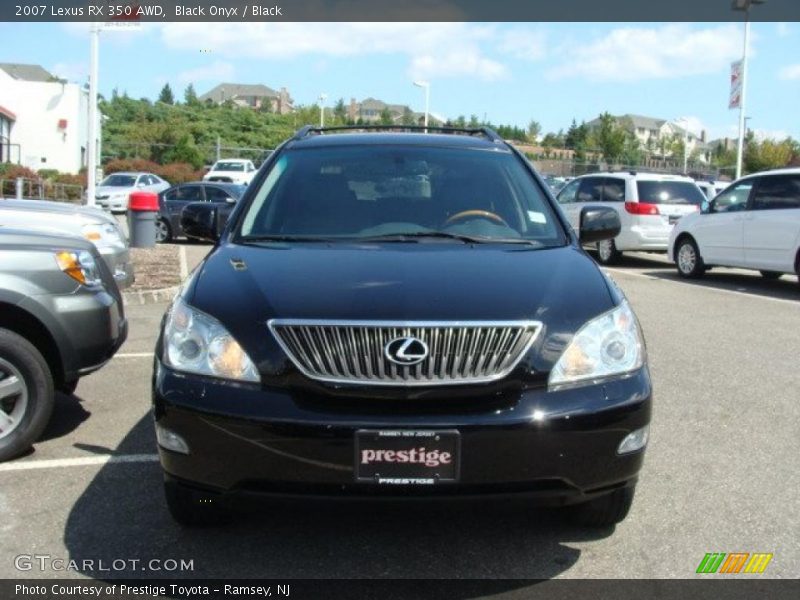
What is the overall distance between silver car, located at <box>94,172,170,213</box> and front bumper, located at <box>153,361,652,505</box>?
3067 cm

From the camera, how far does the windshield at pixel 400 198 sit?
427cm

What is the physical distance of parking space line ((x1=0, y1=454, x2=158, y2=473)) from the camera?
15.2ft

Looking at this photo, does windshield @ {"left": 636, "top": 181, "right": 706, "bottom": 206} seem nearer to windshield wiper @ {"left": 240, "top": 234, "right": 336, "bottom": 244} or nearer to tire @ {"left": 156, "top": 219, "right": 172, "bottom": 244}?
tire @ {"left": 156, "top": 219, "right": 172, "bottom": 244}

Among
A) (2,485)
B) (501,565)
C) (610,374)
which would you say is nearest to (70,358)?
(2,485)

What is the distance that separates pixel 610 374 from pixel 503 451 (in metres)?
0.53

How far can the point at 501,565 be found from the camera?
11.4 ft

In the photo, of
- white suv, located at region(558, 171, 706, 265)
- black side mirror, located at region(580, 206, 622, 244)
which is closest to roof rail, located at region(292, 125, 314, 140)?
black side mirror, located at region(580, 206, 622, 244)

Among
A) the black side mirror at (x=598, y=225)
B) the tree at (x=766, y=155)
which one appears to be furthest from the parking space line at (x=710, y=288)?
the tree at (x=766, y=155)

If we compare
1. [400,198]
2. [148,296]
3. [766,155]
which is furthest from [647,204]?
[766,155]

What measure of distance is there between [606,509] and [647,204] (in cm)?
1326

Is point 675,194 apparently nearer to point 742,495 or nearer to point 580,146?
point 742,495

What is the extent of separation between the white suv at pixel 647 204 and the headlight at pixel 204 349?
1343 cm

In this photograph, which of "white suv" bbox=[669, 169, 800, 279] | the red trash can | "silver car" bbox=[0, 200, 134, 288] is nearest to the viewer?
"silver car" bbox=[0, 200, 134, 288]

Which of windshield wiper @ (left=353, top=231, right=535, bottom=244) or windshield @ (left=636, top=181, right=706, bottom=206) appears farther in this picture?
windshield @ (left=636, top=181, right=706, bottom=206)
